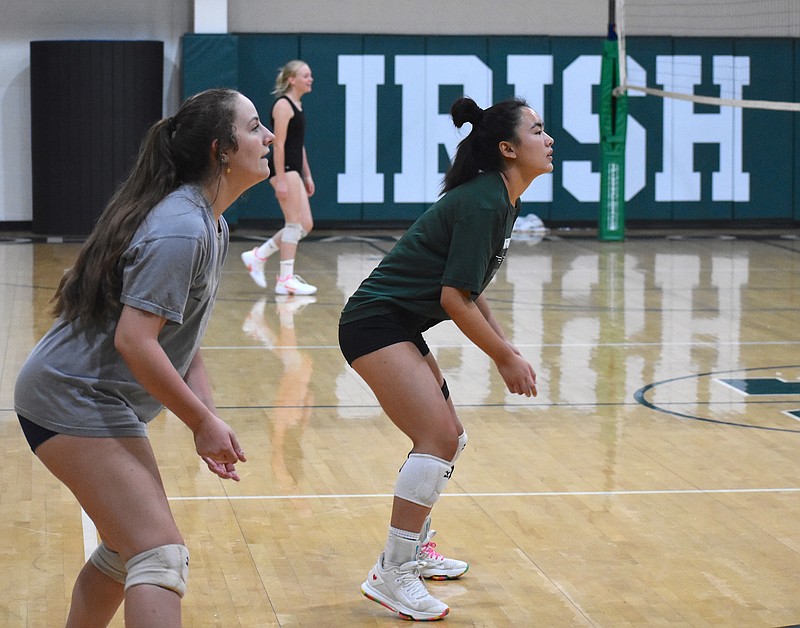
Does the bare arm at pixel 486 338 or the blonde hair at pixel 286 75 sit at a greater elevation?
the blonde hair at pixel 286 75

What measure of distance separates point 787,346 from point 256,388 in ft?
11.5

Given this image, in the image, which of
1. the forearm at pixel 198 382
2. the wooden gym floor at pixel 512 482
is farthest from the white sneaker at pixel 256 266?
the forearm at pixel 198 382

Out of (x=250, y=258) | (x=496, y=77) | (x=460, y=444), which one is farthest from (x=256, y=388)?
(x=496, y=77)

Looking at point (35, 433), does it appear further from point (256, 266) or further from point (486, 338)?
point (256, 266)

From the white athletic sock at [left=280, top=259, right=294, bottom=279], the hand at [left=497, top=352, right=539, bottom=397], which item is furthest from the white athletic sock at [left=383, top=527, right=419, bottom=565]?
the white athletic sock at [left=280, top=259, right=294, bottom=279]

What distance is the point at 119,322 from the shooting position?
2580 mm

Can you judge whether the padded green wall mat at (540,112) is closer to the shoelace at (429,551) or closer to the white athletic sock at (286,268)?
the white athletic sock at (286,268)

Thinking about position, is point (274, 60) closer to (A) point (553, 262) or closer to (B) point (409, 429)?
(A) point (553, 262)

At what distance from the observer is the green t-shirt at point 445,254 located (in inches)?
140

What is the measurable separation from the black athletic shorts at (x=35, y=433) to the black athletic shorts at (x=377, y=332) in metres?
1.14

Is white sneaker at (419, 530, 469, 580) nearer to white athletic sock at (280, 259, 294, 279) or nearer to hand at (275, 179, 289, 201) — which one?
hand at (275, 179, 289, 201)

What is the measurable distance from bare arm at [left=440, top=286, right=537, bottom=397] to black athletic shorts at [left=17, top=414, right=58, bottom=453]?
122cm

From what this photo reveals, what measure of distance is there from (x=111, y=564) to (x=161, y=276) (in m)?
0.69

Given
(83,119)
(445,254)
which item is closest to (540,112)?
(83,119)
